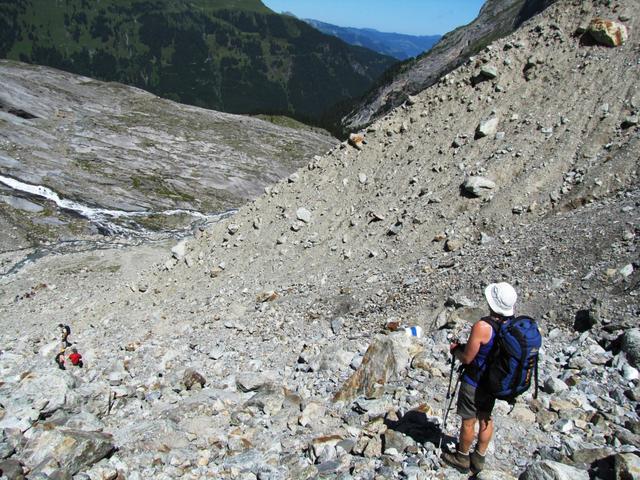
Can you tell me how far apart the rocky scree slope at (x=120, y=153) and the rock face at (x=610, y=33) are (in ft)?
148

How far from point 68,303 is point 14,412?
16585 millimetres

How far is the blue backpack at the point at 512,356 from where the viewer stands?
20.0ft

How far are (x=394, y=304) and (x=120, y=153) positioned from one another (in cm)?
6607

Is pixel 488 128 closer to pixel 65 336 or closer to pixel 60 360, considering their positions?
pixel 60 360

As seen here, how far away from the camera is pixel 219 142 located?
279 feet

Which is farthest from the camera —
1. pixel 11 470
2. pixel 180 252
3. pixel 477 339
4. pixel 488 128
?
pixel 180 252

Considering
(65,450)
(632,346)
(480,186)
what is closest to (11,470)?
(65,450)

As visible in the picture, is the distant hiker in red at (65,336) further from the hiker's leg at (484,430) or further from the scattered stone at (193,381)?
the hiker's leg at (484,430)

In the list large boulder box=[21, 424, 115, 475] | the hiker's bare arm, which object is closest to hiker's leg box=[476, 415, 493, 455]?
the hiker's bare arm

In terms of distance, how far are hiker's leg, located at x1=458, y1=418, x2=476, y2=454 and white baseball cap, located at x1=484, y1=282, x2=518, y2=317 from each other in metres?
1.69

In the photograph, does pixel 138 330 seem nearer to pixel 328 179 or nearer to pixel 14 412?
pixel 14 412

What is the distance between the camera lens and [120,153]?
7125 cm

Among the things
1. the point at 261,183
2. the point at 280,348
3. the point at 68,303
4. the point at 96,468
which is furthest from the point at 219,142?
the point at 96,468

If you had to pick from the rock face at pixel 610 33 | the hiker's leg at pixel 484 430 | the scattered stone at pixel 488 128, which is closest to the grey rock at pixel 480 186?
the scattered stone at pixel 488 128
